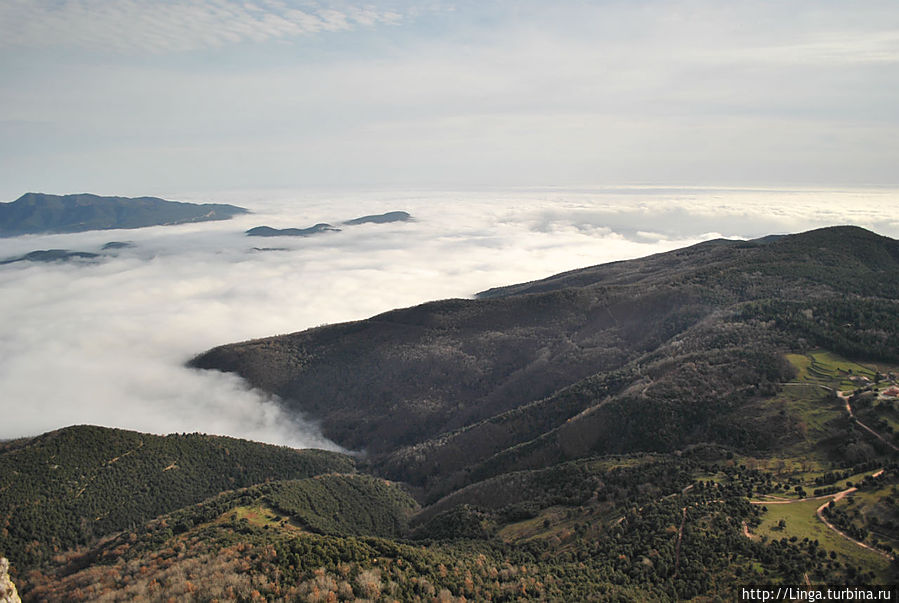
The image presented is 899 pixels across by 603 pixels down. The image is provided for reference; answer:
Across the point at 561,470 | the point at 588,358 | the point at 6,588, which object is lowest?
the point at 561,470

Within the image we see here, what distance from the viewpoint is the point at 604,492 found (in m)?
63.7

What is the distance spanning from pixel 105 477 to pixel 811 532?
4145 inches

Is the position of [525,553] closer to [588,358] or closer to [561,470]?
[561,470]

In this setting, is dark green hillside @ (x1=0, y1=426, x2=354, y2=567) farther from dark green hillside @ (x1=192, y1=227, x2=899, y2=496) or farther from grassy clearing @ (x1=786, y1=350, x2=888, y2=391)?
grassy clearing @ (x1=786, y1=350, x2=888, y2=391)

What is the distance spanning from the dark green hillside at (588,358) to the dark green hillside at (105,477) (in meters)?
35.4

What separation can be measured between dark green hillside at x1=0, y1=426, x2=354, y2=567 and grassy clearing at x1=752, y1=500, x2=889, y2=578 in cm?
9011

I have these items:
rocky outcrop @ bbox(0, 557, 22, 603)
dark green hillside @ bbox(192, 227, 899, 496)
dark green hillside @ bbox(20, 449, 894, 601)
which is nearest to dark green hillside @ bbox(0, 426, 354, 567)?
dark green hillside @ bbox(20, 449, 894, 601)

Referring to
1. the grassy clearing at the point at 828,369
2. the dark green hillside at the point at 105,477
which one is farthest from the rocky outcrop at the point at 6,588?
the grassy clearing at the point at 828,369

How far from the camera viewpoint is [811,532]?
4284 cm

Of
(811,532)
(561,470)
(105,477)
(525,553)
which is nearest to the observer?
(811,532)

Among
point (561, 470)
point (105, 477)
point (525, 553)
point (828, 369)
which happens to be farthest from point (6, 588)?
point (828, 369)

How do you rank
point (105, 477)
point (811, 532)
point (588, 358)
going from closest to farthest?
point (811, 532) → point (105, 477) → point (588, 358)

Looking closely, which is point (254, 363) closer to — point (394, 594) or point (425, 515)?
point (425, 515)

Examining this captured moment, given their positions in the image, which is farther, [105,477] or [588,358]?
[588,358]
